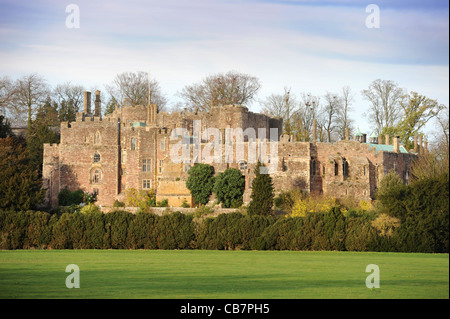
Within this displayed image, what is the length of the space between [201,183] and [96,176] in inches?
398

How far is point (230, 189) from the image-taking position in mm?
60562

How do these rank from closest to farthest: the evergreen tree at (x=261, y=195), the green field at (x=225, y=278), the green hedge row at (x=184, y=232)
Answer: the green field at (x=225, y=278) < the green hedge row at (x=184, y=232) < the evergreen tree at (x=261, y=195)

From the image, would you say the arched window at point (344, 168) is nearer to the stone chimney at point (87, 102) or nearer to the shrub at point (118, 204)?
the shrub at point (118, 204)

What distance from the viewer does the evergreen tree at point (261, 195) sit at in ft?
181

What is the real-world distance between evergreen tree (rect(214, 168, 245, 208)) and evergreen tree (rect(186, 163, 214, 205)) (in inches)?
33.5

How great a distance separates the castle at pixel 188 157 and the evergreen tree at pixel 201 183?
0.76 meters

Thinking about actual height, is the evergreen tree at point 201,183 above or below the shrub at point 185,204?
above

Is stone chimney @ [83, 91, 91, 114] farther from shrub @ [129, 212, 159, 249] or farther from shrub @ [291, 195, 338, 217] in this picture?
shrub @ [129, 212, 159, 249]

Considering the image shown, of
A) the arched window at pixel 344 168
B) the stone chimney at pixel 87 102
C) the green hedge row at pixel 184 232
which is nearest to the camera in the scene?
the green hedge row at pixel 184 232

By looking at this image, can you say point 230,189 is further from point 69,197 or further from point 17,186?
point 17,186

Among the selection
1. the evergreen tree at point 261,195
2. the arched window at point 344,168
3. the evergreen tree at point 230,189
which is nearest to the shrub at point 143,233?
the evergreen tree at point 261,195

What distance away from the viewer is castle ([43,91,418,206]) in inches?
2459
